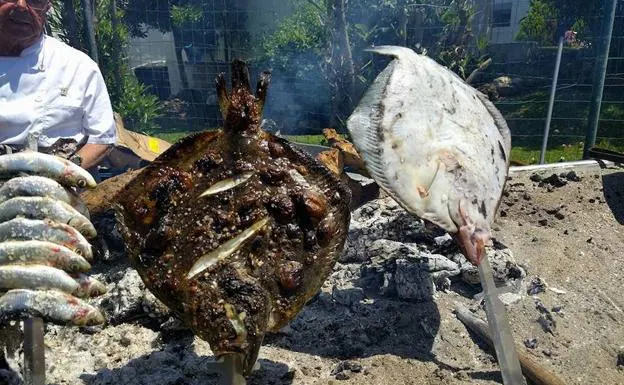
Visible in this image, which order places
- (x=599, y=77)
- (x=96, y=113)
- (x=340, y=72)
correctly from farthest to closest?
(x=340, y=72) → (x=599, y=77) → (x=96, y=113)

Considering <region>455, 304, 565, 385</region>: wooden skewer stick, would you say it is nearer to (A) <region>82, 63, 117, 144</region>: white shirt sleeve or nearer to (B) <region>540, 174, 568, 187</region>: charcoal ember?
(B) <region>540, 174, 568, 187</region>: charcoal ember

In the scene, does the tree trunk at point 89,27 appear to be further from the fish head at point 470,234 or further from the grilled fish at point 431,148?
the fish head at point 470,234

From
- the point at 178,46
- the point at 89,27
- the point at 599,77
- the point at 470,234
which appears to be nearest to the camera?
the point at 470,234

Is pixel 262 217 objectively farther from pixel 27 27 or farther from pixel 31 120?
pixel 27 27

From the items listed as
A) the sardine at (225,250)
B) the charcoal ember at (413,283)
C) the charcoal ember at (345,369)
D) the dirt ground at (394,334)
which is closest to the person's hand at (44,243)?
the sardine at (225,250)

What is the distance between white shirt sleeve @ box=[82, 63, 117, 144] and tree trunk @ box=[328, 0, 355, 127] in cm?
542

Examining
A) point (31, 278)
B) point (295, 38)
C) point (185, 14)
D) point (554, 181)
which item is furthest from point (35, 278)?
point (295, 38)

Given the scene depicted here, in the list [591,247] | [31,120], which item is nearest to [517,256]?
[591,247]

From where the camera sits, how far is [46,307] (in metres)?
1.93

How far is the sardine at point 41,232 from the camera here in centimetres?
203

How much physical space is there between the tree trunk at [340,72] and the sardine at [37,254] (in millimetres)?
7499

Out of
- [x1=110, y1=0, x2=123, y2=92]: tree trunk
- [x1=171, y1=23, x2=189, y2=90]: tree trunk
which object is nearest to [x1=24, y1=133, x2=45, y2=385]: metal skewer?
[x1=171, y1=23, x2=189, y2=90]: tree trunk

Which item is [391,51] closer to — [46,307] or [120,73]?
[46,307]

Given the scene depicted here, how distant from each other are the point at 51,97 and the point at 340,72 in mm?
6319
